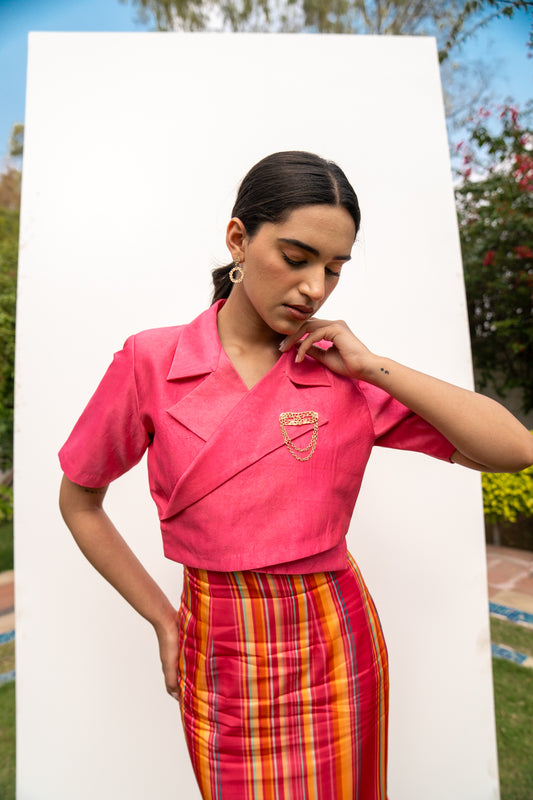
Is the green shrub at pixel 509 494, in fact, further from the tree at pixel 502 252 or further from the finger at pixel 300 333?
the finger at pixel 300 333

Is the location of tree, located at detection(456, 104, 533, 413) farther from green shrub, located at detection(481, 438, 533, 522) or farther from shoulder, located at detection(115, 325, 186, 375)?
shoulder, located at detection(115, 325, 186, 375)

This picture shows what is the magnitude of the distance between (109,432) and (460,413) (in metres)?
0.63

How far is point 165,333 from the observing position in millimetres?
1197

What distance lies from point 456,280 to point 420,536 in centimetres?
87

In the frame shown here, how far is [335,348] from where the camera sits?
121 cm

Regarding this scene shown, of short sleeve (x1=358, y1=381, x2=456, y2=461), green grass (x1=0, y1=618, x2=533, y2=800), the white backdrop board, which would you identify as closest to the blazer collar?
short sleeve (x1=358, y1=381, x2=456, y2=461)

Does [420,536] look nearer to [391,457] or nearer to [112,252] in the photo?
[391,457]

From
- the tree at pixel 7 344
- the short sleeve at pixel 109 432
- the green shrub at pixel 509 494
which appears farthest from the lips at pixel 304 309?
the tree at pixel 7 344

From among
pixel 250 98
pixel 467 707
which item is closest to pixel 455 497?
pixel 467 707

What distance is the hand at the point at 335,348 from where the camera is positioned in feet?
3.70

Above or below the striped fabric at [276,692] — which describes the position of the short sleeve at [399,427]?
above

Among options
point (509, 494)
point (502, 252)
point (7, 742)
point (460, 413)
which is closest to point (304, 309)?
point (460, 413)

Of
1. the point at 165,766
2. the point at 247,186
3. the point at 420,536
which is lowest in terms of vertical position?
the point at 165,766

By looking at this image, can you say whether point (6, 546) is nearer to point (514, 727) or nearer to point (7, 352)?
point (7, 352)
